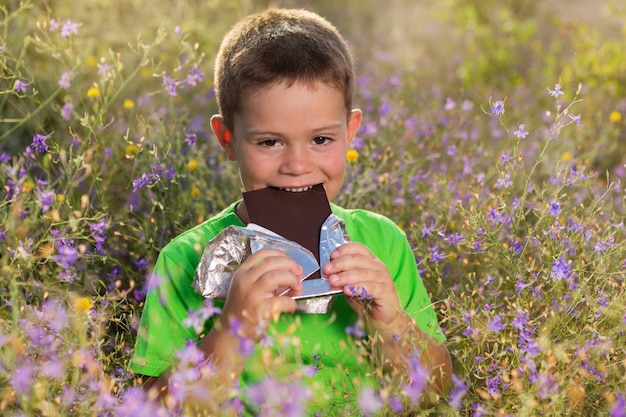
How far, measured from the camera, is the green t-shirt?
2.28 meters

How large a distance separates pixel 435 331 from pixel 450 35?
856 cm

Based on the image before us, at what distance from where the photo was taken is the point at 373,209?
350 cm

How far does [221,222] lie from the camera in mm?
2523

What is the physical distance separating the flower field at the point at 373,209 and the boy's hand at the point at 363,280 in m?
0.19

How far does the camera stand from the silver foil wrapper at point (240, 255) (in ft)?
7.22

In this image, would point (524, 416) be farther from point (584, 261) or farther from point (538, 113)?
point (538, 113)

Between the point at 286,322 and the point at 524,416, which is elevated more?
the point at 524,416

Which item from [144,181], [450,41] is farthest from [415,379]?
[450,41]

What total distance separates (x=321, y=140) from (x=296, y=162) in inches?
6.1

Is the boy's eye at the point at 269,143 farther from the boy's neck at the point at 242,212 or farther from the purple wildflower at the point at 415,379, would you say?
the purple wildflower at the point at 415,379

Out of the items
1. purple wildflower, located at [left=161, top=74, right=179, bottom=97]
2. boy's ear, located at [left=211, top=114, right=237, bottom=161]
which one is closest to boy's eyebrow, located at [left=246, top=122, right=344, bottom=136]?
boy's ear, located at [left=211, top=114, right=237, bottom=161]

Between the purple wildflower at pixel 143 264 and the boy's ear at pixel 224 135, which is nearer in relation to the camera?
the boy's ear at pixel 224 135

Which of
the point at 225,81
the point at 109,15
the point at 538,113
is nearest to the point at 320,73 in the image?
the point at 225,81

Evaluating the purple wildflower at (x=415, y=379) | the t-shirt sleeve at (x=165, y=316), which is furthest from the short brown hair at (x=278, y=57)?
the purple wildflower at (x=415, y=379)
